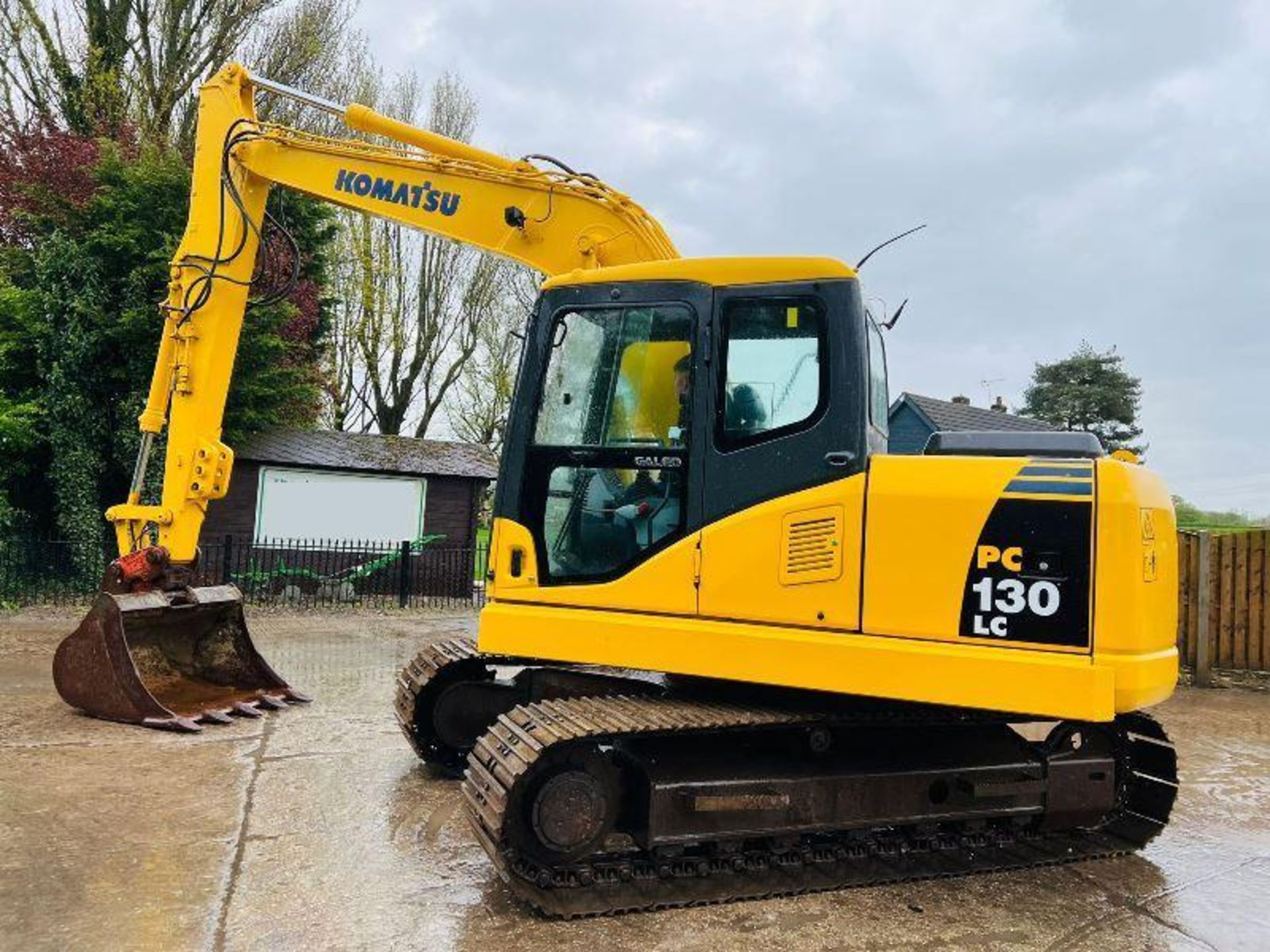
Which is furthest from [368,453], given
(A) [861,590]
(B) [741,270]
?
(A) [861,590]

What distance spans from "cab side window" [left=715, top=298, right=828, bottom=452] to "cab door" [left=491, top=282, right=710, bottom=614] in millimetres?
141

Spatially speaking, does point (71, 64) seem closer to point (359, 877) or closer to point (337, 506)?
point (337, 506)

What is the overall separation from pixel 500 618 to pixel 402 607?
1044 cm

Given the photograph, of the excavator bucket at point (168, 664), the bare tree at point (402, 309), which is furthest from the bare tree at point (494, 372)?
the excavator bucket at point (168, 664)

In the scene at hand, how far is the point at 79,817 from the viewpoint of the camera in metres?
4.33

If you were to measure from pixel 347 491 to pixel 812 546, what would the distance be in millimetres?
13260

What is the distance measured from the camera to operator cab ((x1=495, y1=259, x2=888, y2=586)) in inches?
152

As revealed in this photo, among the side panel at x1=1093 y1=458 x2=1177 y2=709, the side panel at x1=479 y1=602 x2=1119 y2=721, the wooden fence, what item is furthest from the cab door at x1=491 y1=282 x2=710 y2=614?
the wooden fence

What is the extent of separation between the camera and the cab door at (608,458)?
12.9 ft

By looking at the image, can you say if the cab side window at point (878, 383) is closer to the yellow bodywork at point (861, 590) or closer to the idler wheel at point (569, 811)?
the yellow bodywork at point (861, 590)

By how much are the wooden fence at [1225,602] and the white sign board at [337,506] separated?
11.8 meters

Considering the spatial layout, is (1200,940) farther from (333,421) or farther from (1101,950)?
(333,421)

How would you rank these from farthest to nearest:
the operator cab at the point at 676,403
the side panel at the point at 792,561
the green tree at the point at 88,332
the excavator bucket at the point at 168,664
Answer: the green tree at the point at 88,332 → the excavator bucket at the point at 168,664 → the operator cab at the point at 676,403 → the side panel at the point at 792,561

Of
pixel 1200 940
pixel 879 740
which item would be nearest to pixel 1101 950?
pixel 1200 940
